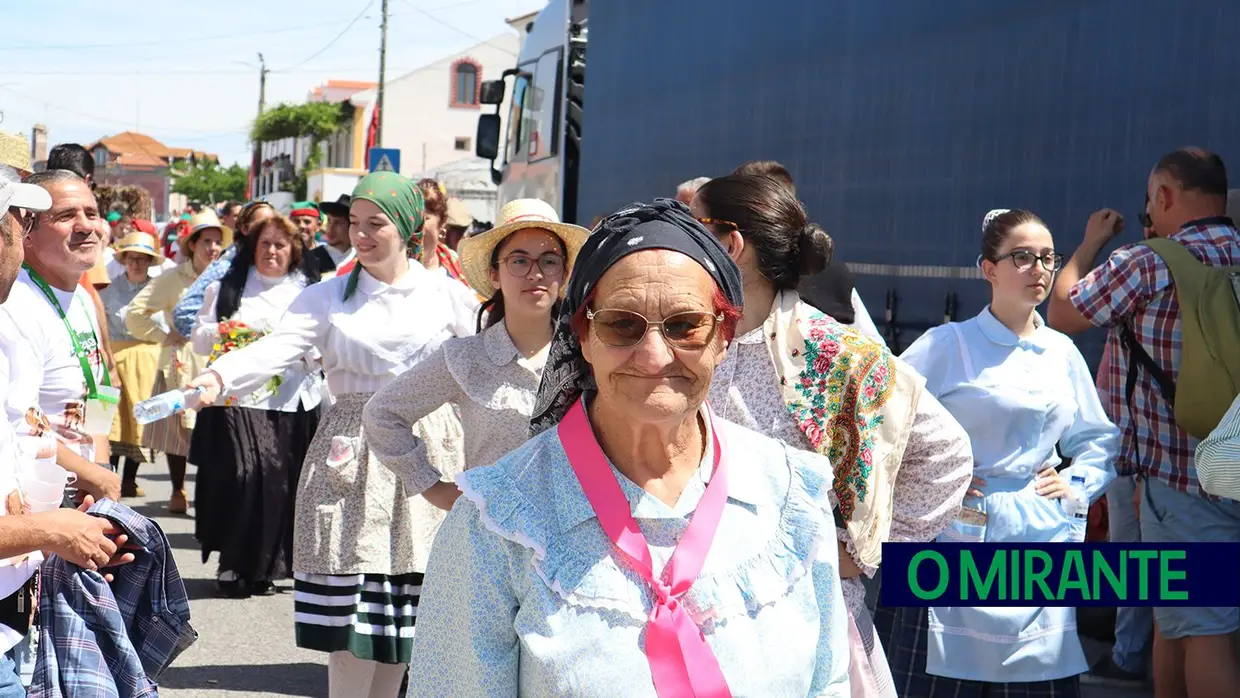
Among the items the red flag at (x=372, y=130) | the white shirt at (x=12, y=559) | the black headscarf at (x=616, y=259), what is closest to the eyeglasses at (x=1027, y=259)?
the black headscarf at (x=616, y=259)

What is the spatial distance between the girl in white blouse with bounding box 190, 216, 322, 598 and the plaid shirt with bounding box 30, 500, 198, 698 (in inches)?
192

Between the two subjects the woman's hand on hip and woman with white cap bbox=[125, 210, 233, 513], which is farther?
woman with white cap bbox=[125, 210, 233, 513]

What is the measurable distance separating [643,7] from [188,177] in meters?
118

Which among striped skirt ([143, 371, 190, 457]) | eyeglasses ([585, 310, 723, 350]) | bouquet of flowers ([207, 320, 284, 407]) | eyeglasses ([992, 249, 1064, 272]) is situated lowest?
striped skirt ([143, 371, 190, 457])

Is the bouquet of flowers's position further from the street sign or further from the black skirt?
the street sign

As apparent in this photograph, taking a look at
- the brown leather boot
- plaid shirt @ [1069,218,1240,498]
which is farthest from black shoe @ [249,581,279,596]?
plaid shirt @ [1069,218,1240,498]

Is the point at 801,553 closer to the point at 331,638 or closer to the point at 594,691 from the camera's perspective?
the point at 594,691

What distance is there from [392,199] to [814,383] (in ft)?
9.15

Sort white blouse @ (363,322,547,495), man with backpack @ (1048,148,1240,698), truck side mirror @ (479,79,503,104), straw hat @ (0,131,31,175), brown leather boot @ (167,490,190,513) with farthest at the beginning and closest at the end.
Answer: truck side mirror @ (479,79,503,104)
brown leather boot @ (167,490,190,513)
man with backpack @ (1048,148,1240,698)
white blouse @ (363,322,547,495)
straw hat @ (0,131,31,175)

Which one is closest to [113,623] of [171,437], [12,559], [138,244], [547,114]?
[12,559]

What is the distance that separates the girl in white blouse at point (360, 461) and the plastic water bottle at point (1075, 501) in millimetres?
2144

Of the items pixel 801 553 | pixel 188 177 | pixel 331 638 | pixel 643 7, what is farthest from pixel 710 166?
pixel 188 177

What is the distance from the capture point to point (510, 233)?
16.8 ft

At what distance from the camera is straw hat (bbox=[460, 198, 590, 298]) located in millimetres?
5082
